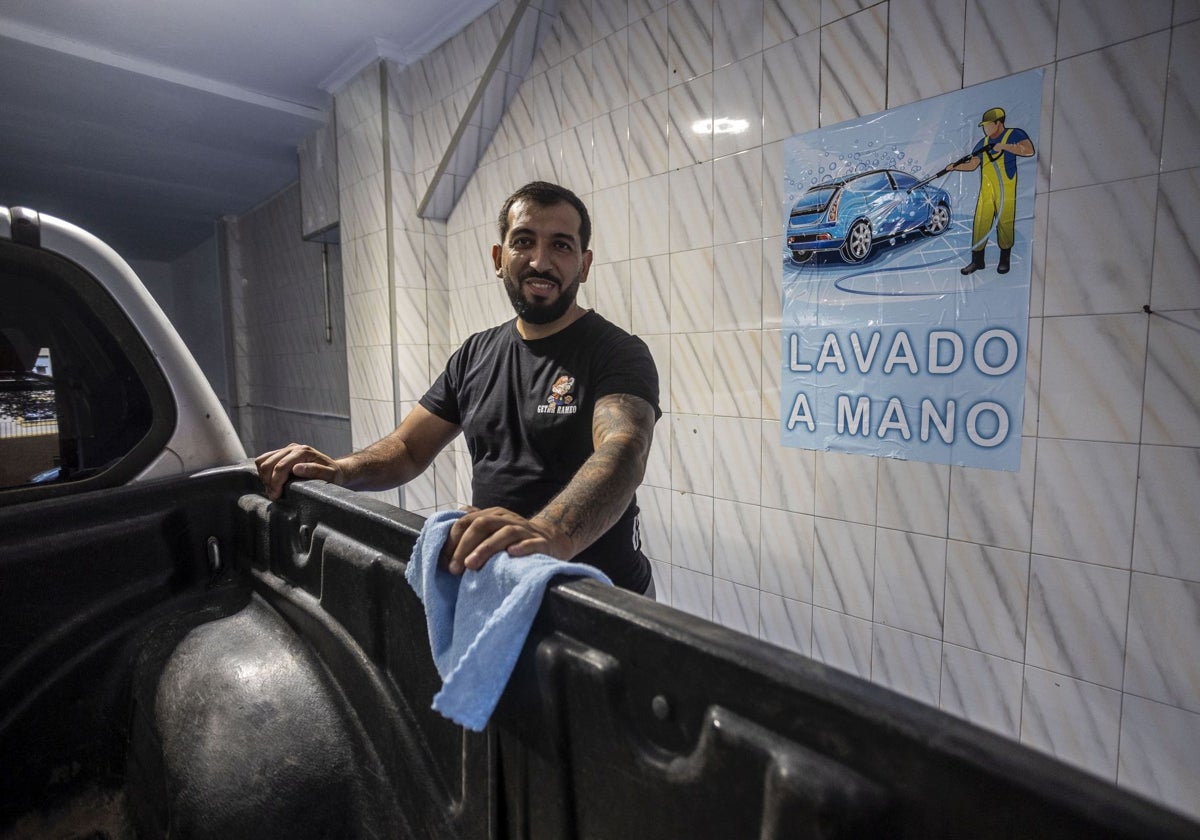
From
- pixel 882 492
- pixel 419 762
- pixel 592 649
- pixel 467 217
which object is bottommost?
pixel 419 762

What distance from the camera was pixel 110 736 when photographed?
0.98 m

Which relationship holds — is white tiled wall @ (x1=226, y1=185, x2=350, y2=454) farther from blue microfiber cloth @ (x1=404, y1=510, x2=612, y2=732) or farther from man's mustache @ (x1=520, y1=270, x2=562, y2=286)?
blue microfiber cloth @ (x1=404, y1=510, x2=612, y2=732)

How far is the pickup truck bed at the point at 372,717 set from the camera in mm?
366

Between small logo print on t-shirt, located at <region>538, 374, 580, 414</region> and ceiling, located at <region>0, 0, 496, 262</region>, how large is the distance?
8.19 ft

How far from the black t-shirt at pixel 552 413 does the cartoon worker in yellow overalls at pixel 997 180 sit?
1.06 meters

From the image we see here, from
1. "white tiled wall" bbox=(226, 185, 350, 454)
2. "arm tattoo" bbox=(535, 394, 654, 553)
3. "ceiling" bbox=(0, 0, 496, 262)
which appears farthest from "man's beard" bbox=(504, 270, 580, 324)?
"white tiled wall" bbox=(226, 185, 350, 454)

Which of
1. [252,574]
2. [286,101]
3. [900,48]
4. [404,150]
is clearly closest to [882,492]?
[900,48]

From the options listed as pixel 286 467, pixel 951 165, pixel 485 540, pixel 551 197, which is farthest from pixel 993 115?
pixel 286 467

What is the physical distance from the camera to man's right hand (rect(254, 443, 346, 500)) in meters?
1.02

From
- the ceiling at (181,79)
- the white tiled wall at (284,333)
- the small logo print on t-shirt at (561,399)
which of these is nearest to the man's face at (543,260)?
the small logo print on t-shirt at (561,399)

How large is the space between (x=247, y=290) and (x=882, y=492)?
706 cm

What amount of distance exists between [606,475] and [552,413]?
0.36 meters

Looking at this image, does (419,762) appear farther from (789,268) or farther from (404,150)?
(404,150)

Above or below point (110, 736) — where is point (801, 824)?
above
